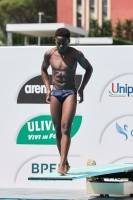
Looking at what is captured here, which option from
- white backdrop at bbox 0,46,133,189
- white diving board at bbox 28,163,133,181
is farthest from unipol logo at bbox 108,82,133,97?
white diving board at bbox 28,163,133,181

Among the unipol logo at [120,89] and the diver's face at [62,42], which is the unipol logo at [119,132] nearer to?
the unipol logo at [120,89]

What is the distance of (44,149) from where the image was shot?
29.7ft

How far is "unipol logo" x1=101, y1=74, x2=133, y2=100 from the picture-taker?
8789 millimetres

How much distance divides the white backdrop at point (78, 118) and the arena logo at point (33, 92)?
0.04 meters

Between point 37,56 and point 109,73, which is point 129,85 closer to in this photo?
point 109,73

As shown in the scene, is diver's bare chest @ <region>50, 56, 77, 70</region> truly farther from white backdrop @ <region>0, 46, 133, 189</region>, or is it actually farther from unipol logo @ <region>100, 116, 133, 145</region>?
unipol logo @ <region>100, 116, 133, 145</region>

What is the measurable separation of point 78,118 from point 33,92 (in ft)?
2.24

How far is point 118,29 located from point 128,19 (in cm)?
329

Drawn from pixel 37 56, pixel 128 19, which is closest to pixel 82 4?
pixel 128 19

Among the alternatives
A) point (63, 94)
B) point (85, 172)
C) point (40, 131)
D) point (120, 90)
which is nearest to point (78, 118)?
point (40, 131)

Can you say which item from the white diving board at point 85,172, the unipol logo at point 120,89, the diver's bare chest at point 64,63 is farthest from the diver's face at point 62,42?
the unipol logo at point 120,89

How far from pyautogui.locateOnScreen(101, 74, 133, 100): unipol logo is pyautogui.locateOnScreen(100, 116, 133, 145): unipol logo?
296 millimetres

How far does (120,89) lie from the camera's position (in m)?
8.84

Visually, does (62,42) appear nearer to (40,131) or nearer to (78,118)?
(78,118)
